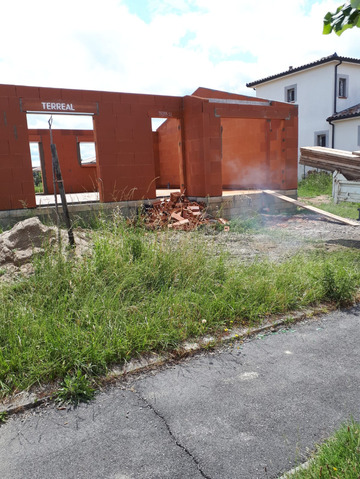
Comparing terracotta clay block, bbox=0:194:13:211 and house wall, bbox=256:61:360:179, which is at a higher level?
house wall, bbox=256:61:360:179

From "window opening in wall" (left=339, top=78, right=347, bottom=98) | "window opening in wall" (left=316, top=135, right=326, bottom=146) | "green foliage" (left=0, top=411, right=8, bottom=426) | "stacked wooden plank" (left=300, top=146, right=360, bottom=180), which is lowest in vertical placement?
"green foliage" (left=0, top=411, right=8, bottom=426)

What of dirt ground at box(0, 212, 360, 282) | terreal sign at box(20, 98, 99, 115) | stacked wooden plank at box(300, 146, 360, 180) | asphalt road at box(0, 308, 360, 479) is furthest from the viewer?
terreal sign at box(20, 98, 99, 115)

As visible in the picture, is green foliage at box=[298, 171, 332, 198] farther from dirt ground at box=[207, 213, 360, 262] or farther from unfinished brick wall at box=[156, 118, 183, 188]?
unfinished brick wall at box=[156, 118, 183, 188]

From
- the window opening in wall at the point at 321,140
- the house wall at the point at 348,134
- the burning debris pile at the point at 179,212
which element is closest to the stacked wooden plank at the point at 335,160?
the burning debris pile at the point at 179,212

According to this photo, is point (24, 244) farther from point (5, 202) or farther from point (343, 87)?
point (343, 87)

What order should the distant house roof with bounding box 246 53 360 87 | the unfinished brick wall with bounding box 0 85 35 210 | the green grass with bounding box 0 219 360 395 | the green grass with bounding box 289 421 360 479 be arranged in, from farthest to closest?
the distant house roof with bounding box 246 53 360 87
the unfinished brick wall with bounding box 0 85 35 210
the green grass with bounding box 0 219 360 395
the green grass with bounding box 289 421 360 479

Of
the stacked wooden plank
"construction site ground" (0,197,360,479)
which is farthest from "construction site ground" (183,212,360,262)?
"construction site ground" (0,197,360,479)

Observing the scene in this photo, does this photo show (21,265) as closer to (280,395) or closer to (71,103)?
(280,395)

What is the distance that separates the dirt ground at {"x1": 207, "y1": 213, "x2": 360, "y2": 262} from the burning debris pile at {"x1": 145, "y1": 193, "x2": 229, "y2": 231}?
0.92 metres

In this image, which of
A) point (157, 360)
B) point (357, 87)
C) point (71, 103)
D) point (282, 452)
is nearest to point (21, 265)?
point (157, 360)

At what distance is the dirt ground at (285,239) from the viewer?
7.04 m

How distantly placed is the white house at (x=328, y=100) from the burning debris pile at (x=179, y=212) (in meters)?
11.3

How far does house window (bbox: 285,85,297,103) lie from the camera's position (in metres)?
23.5

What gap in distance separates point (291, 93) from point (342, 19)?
2381cm
